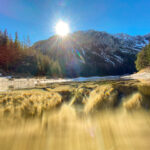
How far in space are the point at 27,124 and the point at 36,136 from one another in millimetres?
389

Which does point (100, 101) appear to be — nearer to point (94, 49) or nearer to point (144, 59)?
point (144, 59)

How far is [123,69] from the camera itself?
5838cm

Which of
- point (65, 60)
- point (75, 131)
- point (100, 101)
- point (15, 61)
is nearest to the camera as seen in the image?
point (75, 131)

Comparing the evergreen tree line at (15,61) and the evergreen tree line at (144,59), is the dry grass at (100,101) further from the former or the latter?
the evergreen tree line at (144,59)

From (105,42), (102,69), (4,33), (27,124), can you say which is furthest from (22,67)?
(105,42)

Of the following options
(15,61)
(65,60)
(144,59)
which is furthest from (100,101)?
(65,60)

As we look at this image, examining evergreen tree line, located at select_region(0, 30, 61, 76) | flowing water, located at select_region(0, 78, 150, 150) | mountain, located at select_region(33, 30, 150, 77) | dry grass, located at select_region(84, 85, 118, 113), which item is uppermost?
mountain, located at select_region(33, 30, 150, 77)

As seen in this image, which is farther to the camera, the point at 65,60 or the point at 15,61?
the point at 65,60

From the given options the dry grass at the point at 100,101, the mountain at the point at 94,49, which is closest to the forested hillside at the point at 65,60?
the mountain at the point at 94,49

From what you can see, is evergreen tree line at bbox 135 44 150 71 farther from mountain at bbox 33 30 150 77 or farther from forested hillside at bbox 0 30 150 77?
mountain at bbox 33 30 150 77

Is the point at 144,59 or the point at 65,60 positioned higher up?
the point at 65,60

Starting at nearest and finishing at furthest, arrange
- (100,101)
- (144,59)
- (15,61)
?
1. (100,101)
2. (15,61)
3. (144,59)

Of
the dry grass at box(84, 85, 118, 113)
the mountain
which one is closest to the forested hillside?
the mountain

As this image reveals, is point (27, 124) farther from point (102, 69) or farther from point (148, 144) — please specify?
point (102, 69)
